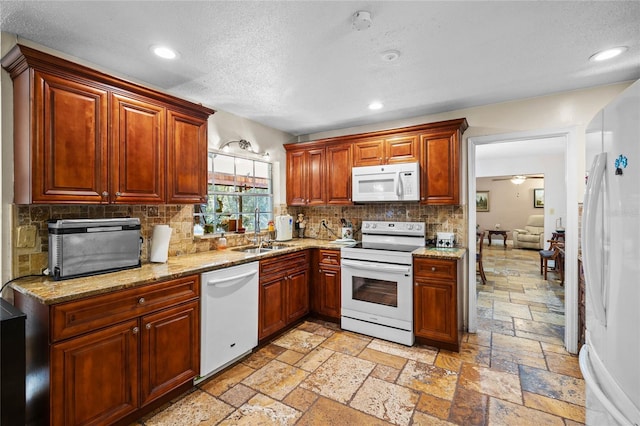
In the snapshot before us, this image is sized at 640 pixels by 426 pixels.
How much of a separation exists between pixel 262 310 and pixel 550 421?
2.25 metres

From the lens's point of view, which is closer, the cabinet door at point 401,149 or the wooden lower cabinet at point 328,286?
the cabinet door at point 401,149

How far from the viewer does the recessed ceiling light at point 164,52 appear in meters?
2.07

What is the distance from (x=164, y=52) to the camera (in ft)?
6.98

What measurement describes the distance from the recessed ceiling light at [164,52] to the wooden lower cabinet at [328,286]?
2334 millimetres

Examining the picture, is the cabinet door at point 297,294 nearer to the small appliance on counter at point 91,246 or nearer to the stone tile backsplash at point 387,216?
A: the stone tile backsplash at point 387,216

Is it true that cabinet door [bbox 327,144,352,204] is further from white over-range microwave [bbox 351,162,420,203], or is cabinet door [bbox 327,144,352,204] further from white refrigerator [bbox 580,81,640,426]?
white refrigerator [bbox 580,81,640,426]

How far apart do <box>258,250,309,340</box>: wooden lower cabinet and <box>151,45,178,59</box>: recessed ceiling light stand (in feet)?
5.87

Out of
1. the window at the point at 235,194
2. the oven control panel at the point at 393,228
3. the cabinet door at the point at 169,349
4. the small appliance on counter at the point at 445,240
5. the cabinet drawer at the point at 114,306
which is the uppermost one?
the window at the point at 235,194

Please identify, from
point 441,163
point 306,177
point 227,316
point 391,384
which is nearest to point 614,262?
point 391,384

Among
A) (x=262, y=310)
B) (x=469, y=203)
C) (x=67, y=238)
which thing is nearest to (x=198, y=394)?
(x=262, y=310)

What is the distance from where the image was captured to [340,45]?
2055 millimetres

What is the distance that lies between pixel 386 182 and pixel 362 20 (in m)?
1.92

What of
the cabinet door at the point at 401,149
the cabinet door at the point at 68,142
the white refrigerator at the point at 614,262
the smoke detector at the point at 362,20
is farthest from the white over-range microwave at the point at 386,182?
the cabinet door at the point at 68,142

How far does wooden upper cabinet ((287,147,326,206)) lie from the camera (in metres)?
3.97
